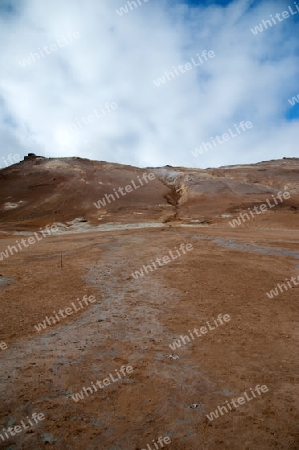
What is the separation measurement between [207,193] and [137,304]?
33643 mm

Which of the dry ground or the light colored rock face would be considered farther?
the light colored rock face

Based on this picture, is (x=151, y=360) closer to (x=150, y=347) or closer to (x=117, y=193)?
(x=150, y=347)

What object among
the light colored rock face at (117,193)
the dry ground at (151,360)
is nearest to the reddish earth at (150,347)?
the dry ground at (151,360)

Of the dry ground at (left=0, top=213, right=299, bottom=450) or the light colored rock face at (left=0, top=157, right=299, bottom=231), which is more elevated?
the light colored rock face at (left=0, top=157, right=299, bottom=231)

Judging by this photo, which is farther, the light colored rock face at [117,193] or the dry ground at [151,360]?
the light colored rock face at [117,193]

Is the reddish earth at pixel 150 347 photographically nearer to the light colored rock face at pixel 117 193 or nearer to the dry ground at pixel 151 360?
the dry ground at pixel 151 360

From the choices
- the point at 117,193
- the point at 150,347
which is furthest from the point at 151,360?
the point at 117,193

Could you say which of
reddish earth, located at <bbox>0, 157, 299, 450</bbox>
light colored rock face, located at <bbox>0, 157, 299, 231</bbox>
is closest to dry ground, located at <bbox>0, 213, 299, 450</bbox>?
reddish earth, located at <bbox>0, 157, 299, 450</bbox>

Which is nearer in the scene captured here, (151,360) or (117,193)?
(151,360)

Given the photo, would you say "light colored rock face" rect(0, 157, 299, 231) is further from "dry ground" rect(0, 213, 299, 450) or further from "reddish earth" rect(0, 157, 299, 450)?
"dry ground" rect(0, 213, 299, 450)

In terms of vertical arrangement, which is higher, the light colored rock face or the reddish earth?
the light colored rock face

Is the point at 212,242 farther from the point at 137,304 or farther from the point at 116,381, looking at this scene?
the point at 116,381

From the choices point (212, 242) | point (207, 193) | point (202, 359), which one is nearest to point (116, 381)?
point (202, 359)

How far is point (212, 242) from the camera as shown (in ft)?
60.3
